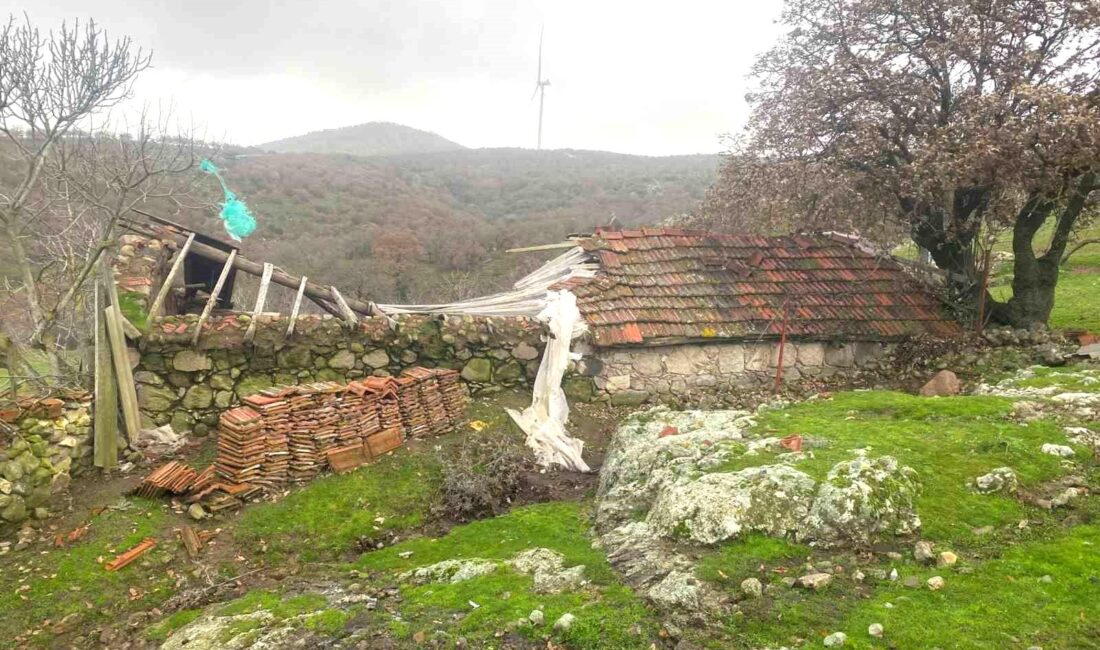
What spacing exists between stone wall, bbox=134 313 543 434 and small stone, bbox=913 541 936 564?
6.15 metres

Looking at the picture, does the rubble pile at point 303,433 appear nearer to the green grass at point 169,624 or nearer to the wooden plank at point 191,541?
the wooden plank at point 191,541

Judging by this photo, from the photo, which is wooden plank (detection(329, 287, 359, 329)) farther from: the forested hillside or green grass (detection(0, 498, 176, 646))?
the forested hillside

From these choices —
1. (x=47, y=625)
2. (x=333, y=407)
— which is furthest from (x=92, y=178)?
(x=47, y=625)

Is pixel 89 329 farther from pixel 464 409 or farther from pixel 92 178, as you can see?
pixel 464 409

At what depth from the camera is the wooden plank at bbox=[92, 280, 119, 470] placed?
7.17 metres

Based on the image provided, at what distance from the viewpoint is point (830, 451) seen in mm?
5746

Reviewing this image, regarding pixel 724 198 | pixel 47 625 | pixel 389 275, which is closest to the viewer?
pixel 47 625

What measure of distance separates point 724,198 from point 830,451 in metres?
9.75

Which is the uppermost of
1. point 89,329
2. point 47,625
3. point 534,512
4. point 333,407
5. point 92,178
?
point 92,178

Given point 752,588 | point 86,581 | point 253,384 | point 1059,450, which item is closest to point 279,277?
point 253,384

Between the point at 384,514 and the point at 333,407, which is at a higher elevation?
the point at 333,407

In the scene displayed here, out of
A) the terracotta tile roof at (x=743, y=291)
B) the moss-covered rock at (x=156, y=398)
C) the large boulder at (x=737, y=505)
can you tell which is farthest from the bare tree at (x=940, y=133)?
the moss-covered rock at (x=156, y=398)

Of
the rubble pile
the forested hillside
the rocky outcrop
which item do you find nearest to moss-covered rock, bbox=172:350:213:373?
the rubble pile

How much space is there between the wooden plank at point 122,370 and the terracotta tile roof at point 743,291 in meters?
6.11
